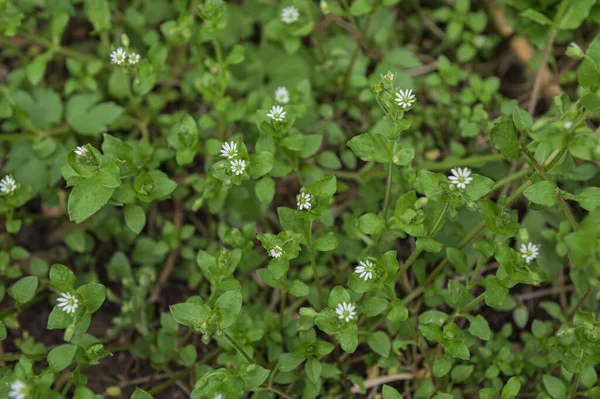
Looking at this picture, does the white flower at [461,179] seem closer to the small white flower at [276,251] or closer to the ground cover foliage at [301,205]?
the ground cover foliage at [301,205]

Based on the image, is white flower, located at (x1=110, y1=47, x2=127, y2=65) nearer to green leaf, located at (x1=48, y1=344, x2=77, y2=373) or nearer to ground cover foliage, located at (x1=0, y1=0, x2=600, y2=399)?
ground cover foliage, located at (x1=0, y1=0, x2=600, y2=399)

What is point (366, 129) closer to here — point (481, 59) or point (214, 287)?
point (481, 59)

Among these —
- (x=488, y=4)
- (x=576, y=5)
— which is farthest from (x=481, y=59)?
(x=576, y=5)

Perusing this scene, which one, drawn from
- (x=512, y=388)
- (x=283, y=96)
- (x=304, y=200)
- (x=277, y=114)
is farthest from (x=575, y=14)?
(x=512, y=388)

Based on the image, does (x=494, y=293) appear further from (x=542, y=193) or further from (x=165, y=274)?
(x=165, y=274)

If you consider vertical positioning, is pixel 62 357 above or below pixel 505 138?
below
